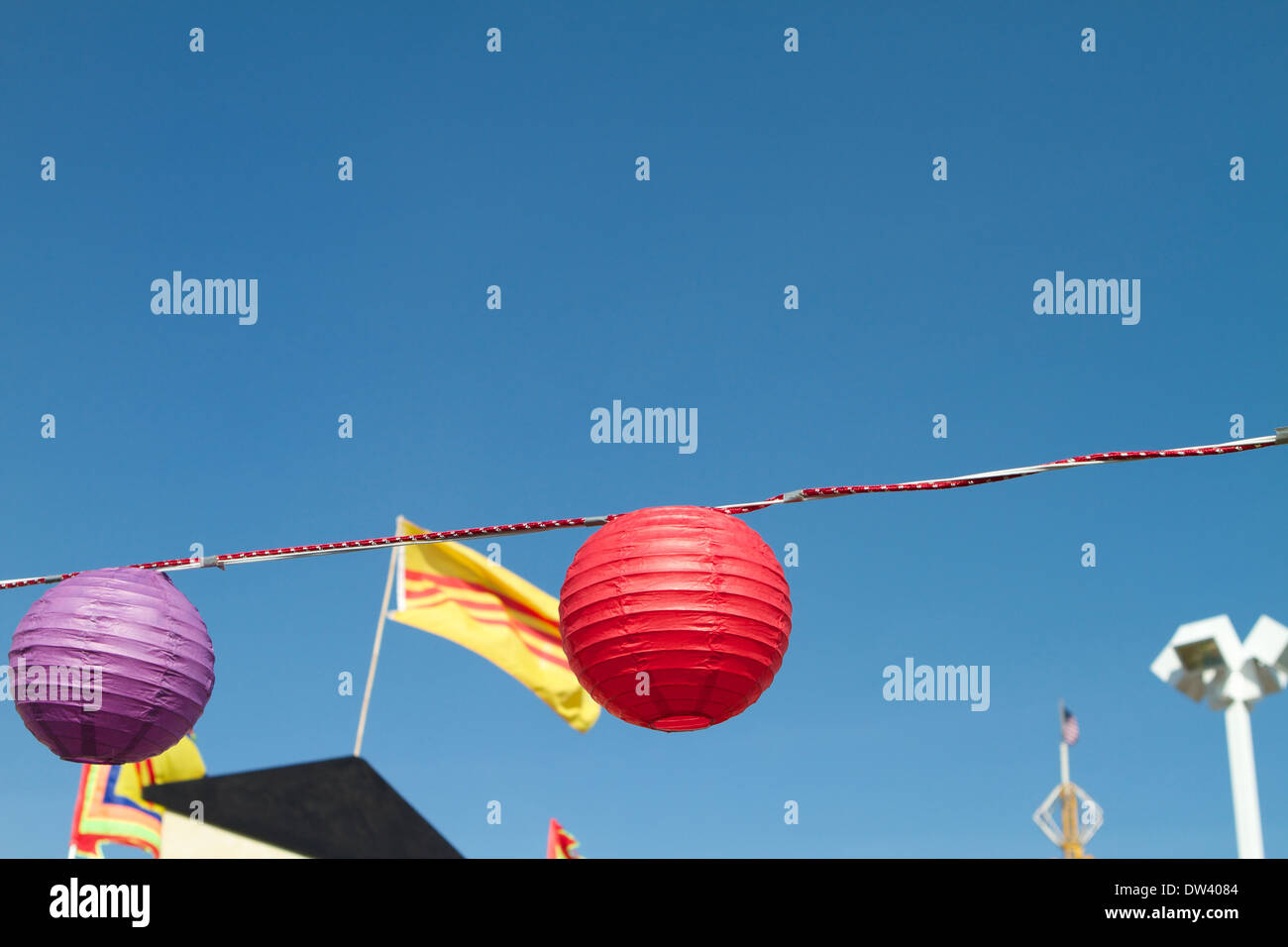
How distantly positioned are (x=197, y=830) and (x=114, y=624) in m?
9.39

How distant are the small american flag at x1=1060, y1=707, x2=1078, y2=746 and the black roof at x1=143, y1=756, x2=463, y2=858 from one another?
4985 cm

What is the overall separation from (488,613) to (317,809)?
3302 mm

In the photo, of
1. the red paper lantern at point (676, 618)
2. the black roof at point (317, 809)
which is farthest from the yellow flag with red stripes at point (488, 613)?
the red paper lantern at point (676, 618)

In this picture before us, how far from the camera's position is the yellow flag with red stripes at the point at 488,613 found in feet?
53.7

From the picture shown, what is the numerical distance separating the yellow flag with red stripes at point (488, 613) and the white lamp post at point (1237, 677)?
8734 mm

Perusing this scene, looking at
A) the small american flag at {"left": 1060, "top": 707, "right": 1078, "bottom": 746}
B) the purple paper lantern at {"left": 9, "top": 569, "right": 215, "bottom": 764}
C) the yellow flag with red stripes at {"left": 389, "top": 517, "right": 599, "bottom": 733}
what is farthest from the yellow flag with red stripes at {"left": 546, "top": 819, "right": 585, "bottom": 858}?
the small american flag at {"left": 1060, "top": 707, "right": 1078, "bottom": 746}

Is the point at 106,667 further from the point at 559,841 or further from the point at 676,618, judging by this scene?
the point at 559,841

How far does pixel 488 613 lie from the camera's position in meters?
16.8

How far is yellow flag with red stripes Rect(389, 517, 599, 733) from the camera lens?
16359mm

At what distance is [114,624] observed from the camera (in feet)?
21.4

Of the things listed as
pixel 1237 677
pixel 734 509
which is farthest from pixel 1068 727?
pixel 734 509

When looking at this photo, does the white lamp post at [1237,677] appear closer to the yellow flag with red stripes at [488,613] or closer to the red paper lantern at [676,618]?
the yellow flag with red stripes at [488,613]
